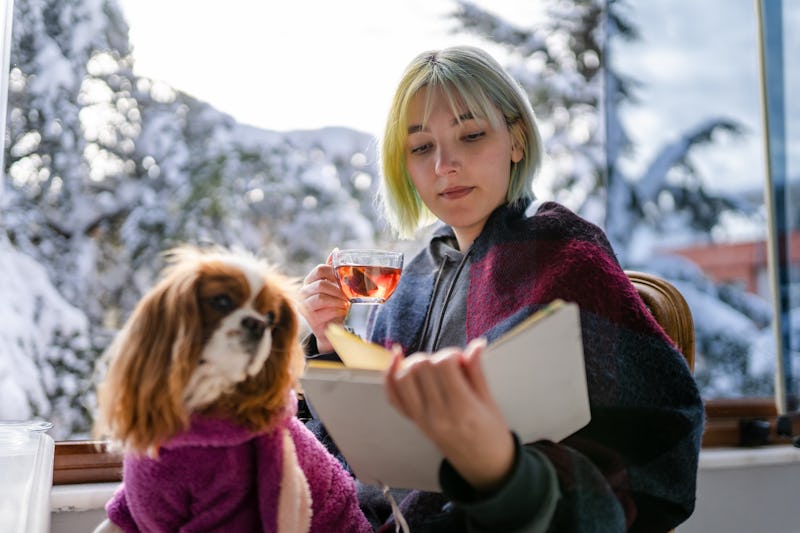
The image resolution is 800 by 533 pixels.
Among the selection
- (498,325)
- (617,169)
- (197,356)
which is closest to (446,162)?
(498,325)

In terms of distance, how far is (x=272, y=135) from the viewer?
221 centimetres

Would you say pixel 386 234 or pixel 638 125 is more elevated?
pixel 638 125

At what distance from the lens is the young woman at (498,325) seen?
0.68 meters

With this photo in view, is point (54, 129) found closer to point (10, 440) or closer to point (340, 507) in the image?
point (10, 440)

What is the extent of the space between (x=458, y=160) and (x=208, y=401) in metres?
0.58

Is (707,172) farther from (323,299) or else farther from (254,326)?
(254,326)

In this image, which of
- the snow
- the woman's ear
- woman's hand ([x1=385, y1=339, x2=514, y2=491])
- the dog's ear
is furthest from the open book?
the snow

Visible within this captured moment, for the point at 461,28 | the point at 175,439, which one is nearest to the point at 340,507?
the point at 175,439

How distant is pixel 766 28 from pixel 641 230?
0.78 meters

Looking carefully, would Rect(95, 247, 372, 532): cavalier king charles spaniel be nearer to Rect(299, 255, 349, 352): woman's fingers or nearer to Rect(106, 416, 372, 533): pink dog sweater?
Rect(106, 416, 372, 533): pink dog sweater

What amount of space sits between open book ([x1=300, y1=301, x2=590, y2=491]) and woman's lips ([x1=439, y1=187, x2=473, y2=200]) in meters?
0.47

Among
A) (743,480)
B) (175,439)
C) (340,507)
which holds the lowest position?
(743,480)

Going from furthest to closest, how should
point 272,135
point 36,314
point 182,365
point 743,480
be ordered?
point 272,135 → point 743,480 → point 36,314 → point 182,365

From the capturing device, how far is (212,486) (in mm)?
761
